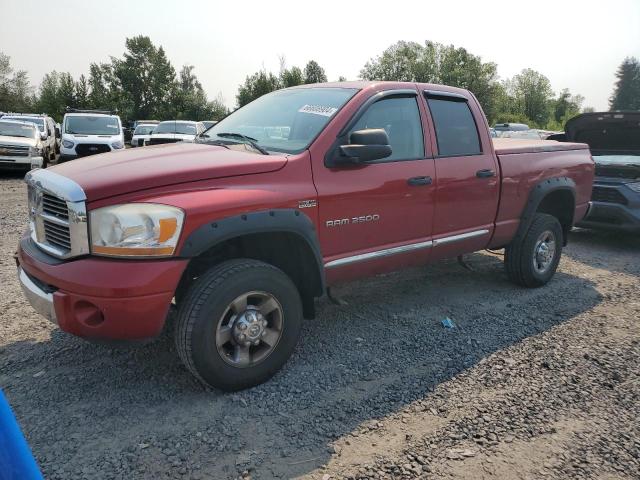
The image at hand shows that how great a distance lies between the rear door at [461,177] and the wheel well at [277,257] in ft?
4.17

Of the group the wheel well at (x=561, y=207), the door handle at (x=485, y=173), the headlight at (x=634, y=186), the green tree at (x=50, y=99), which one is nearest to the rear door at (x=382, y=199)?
the door handle at (x=485, y=173)

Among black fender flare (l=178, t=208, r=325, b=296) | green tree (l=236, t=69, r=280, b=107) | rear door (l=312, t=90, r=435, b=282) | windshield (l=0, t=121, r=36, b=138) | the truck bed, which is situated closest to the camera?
black fender flare (l=178, t=208, r=325, b=296)

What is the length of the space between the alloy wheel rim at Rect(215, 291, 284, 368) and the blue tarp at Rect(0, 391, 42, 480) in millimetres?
1353

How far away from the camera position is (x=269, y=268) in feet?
9.93

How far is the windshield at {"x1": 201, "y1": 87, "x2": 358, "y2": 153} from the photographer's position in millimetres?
3486

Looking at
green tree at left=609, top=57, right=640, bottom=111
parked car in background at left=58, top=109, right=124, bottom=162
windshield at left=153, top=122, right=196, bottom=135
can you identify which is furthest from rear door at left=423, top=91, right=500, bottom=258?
green tree at left=609, top=57, right=640, bottom=111

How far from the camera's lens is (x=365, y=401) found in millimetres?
3016

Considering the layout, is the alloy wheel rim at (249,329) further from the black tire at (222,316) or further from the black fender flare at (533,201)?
the black fender flare at (533,201)

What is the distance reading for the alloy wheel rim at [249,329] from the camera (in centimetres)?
292

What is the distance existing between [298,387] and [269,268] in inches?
30.6

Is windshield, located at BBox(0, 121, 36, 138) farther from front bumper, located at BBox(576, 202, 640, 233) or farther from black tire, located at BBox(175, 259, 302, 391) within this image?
front bumper, located at BBox(576, 202, 640, 233)

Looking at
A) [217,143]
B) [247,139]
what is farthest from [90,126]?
[247,139]

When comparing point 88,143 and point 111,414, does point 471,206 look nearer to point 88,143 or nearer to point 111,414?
point 111,414

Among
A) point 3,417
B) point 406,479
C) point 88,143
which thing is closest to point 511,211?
point 406,479
